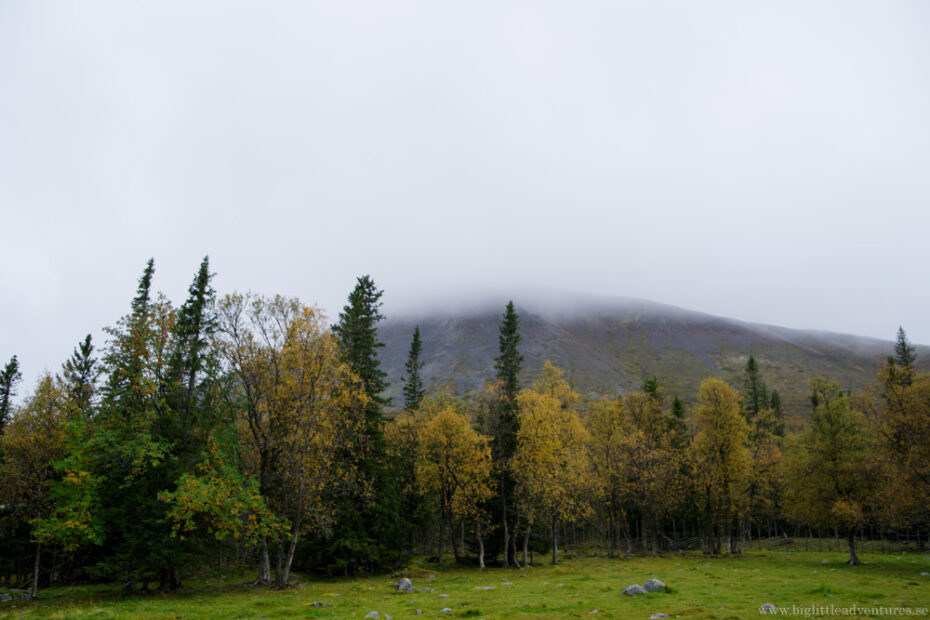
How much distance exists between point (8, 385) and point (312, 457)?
4642cm

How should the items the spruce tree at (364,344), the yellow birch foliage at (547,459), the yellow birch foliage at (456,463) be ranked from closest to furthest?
the yellow birch foliage at (456,463) → the yellow birch foliage at (547,459) → the spruce tree at (364,344)

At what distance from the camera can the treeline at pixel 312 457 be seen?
29.7 metres

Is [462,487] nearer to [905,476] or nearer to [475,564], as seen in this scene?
[475,564]

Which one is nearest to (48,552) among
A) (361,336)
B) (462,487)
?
(361,336)

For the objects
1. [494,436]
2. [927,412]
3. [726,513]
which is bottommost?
[726,513]

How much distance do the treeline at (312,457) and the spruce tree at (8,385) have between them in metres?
0.20

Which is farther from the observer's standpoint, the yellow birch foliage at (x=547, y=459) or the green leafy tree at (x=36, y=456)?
the yellow birch foliage at (x=547, y=459)

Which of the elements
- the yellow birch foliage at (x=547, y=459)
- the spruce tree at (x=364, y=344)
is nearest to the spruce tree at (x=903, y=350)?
the yellow birch foliage at (x=547, y=459)

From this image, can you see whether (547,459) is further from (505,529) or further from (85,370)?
(85,370)

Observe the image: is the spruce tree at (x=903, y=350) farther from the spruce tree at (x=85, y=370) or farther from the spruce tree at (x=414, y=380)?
the spruce tree at (x=85, y=370)

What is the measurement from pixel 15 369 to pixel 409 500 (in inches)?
1892

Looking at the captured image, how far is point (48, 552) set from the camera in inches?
1544

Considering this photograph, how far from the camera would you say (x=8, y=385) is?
177ft

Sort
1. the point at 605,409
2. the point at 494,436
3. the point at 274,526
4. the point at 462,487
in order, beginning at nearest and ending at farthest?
the point at 274,526, the point at 462,487, the point at 494,436, the point at 605,409
